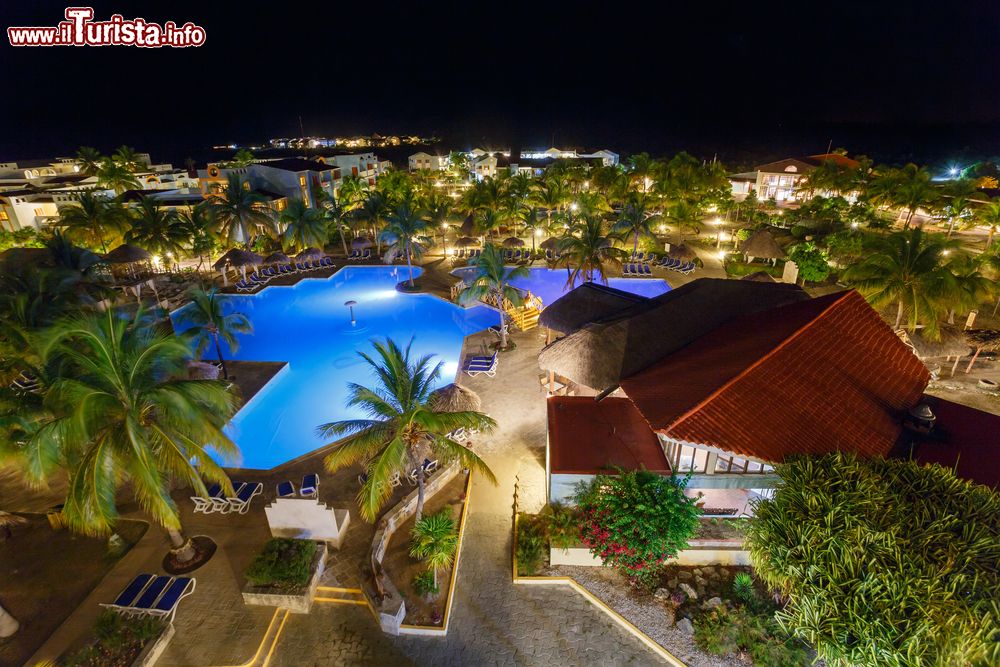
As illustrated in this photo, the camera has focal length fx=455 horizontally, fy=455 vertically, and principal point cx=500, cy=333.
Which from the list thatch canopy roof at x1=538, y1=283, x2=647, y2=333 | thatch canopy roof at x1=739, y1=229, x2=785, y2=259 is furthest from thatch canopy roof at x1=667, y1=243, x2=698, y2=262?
thatch canopy roof at x1=538, y1=283, x2=647, y2=333

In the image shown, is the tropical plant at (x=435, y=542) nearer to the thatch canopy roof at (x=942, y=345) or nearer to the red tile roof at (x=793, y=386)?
the red tile roof at (x=793, y=386)

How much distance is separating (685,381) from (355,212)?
28.1 m

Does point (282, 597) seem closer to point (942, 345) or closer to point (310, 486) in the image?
point (310, 486)

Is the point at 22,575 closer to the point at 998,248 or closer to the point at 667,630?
the point at 667,630

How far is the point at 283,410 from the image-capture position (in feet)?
53.4

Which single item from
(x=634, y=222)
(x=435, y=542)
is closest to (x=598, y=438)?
(x=435, y=542)

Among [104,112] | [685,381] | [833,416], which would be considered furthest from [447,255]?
[104,112]

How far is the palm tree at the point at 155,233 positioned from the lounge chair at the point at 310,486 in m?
23.2

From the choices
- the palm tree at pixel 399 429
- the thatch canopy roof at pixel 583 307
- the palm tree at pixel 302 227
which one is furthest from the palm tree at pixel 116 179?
the palm tree at pixel 399 429

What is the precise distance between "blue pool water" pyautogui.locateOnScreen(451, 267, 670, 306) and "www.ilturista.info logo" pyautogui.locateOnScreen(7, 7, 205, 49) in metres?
21.3

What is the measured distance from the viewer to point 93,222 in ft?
90.1

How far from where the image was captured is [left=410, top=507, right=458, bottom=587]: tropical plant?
932 cm

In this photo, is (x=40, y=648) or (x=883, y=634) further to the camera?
(x=40, y=648)

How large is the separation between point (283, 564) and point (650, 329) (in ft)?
35.6
